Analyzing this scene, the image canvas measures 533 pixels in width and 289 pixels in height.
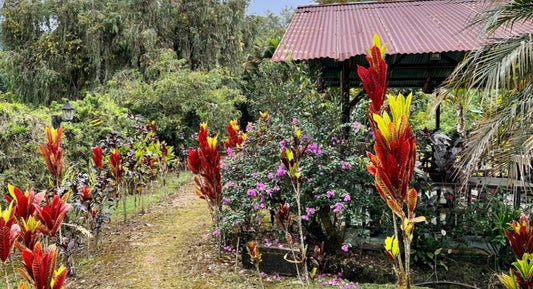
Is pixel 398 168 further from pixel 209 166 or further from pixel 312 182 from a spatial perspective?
pixel 209 166

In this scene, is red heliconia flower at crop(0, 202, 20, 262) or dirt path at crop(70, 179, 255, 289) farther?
dirt path at crop(70, 179, 255, 289)

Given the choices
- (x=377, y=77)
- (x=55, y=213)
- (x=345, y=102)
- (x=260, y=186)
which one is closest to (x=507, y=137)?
(x=345, y=102)

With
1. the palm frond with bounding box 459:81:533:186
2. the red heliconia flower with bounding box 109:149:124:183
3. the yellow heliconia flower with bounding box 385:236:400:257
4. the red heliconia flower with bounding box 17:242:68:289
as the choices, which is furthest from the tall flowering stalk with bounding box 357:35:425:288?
the red heliconia flower with bounding box 109:149:124:183

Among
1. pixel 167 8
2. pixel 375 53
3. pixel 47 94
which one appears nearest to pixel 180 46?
pixel 167 8

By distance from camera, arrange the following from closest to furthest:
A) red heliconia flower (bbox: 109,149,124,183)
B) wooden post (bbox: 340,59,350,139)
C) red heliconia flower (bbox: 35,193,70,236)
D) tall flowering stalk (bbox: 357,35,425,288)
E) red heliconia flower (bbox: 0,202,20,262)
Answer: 1. tall flowering stalk (bbox: 357,35,425,288)
2. red heliconia flower (bbox: 0,202,20,262)
3. red heliconia flower (bbox: 35,193,70,236)
4. wooden post (bbox: 340,59,350,139)
5. red heliconia flower (bbox: 109,149,124,183)

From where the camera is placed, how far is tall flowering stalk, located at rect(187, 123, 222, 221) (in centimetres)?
371

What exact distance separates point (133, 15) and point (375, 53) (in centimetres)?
1144

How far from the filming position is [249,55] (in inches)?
607

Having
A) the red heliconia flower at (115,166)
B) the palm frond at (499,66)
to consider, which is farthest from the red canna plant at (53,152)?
the palm frond at (499,66)

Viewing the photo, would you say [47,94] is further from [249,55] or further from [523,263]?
[523,263]

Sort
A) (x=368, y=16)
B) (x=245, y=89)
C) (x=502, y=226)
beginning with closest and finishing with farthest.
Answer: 1. (x=502, y=226)
2. (x=368, y=16)
3. (x=245, y=89)

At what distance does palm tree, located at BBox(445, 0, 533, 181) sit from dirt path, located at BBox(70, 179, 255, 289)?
92.4 inches

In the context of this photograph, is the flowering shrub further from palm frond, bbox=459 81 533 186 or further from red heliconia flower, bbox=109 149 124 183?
red heliconia flower, bbox=109 149 124 183

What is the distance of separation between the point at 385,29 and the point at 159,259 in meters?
3.58
